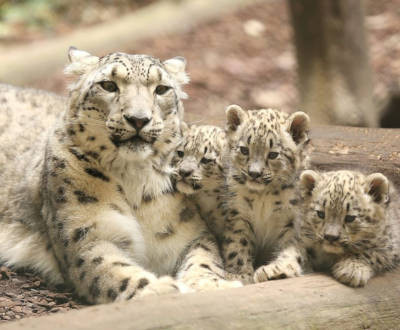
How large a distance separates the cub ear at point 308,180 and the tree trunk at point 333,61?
15.5ft

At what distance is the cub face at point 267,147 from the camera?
6.55 m

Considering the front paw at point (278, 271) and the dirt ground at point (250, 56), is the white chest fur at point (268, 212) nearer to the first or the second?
the front paw at point (278, 271)

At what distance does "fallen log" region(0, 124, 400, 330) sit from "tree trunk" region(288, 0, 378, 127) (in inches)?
202

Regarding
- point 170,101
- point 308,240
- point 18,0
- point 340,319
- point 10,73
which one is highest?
point 18,0

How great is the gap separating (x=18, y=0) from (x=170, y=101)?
13.1 m

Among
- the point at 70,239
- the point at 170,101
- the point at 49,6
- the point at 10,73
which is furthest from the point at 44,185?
the point at 49,6

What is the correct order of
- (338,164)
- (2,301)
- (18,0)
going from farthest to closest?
(18,0), (338,164), (2,301)

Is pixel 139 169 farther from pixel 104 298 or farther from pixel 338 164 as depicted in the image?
pixel 338 164

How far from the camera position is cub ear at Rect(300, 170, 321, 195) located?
643 cm

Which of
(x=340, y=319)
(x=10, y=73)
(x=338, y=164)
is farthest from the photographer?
(x=10, y=73)

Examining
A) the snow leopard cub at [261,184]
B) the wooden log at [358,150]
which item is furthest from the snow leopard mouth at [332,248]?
the wooden log at [358,150]

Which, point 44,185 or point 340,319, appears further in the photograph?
point 44,185

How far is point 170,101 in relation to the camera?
666 cm

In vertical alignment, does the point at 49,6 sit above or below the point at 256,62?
above
